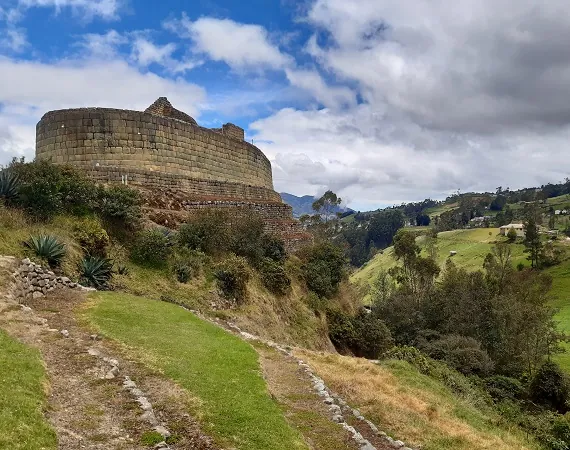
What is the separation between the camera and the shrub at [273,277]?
26438 millimetres

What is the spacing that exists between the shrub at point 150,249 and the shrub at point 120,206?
106cm

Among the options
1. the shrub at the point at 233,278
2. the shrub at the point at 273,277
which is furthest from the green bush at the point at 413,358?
the shrub at the point at 233,278

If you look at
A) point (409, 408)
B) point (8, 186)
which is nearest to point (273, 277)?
point (8, 186)

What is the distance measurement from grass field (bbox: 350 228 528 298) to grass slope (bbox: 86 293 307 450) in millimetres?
73140

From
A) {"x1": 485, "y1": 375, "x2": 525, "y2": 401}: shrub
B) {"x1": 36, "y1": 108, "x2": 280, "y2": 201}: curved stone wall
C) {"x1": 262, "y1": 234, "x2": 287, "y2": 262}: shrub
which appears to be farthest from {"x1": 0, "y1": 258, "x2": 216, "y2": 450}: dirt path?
{"x1": 485, "y1": 375, "x2": 525, "y2": 401}: shrub

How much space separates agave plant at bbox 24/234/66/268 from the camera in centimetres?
1653

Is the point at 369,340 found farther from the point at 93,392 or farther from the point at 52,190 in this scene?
the point at 93,392

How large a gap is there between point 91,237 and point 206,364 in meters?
10.9

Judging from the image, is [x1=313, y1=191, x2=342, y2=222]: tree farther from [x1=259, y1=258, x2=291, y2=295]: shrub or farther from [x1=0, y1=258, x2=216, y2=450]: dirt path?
[x1=0, y1=258, x2=216, y2=450]: dirt path

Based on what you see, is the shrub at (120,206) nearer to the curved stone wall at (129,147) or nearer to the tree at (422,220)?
the curved stone wall at (129,147)

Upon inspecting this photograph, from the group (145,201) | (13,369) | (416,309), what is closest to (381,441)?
(13,369)

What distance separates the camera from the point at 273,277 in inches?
1047

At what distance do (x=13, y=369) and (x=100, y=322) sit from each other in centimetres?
485

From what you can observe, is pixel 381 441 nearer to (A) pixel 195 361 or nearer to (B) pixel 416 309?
(A) pixel 195 361
